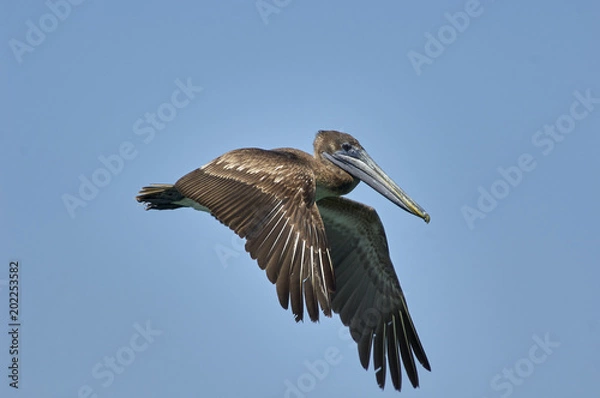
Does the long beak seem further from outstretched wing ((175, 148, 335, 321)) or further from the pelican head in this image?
outstretched wing ((175, 148, 335, 321))

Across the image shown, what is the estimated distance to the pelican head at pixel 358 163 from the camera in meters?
14.0

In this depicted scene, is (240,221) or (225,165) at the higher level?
(225,165)

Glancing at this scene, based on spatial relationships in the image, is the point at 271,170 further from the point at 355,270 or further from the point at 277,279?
the point at 355,270

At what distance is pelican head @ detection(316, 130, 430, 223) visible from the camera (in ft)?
45.9

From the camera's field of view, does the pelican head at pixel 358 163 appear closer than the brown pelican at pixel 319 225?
No

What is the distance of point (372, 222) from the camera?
14.9 meters

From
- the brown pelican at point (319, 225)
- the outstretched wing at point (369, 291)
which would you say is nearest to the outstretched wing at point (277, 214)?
the brown pelican at point (319, 225)

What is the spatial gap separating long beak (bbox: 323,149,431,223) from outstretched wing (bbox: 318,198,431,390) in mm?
732

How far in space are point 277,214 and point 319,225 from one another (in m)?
0.50

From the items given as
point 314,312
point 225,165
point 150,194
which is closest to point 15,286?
point 150,194

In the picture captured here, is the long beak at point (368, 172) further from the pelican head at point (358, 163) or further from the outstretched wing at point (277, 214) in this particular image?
the outstretched wing at point (277, 214)

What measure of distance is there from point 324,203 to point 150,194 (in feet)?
8.38

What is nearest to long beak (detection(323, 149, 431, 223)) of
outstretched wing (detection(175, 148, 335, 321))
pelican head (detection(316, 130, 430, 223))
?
pelican head (detection(316, 130, 430, 223))

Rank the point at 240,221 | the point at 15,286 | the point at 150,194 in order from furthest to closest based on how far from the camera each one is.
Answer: the point at 15,286 → the point at 150,194 → the point at 240,221
